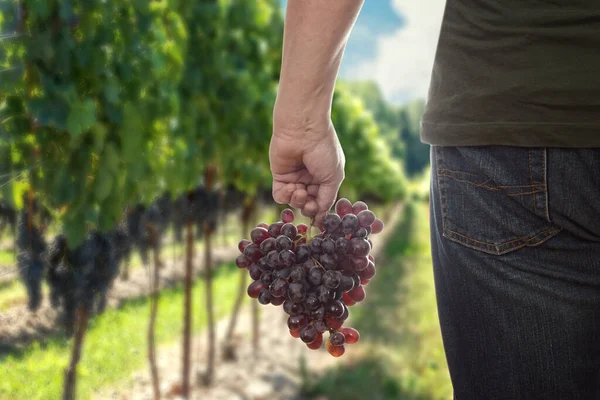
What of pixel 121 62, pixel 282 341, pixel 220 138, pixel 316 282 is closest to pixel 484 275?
pixel 316 282

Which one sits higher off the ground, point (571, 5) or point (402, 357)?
point (571, 5)

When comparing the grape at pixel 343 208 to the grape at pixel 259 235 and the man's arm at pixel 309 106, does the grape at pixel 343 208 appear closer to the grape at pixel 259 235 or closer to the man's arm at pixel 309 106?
the man's arm at pixel 309 106

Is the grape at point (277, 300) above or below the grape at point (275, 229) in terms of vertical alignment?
below

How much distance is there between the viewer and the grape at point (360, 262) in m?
1.08

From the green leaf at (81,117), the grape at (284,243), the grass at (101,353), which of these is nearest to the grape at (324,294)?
the grape at (284,243)

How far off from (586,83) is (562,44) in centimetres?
8

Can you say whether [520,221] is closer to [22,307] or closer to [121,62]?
[121,62]

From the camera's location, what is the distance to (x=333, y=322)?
1.08m

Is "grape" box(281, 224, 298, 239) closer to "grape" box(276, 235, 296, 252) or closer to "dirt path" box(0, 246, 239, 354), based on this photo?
"grape" box(276, 235, 296, 252)

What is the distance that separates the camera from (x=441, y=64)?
44.7 inches

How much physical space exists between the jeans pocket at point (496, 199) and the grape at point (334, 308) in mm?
245

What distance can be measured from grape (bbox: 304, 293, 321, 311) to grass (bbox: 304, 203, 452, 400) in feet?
13.9

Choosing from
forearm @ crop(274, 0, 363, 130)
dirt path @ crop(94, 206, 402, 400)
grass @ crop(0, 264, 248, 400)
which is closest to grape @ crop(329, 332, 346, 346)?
forearm @ crop(274, 0, 363, 130)

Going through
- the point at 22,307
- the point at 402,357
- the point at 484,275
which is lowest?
the point at 402,357
